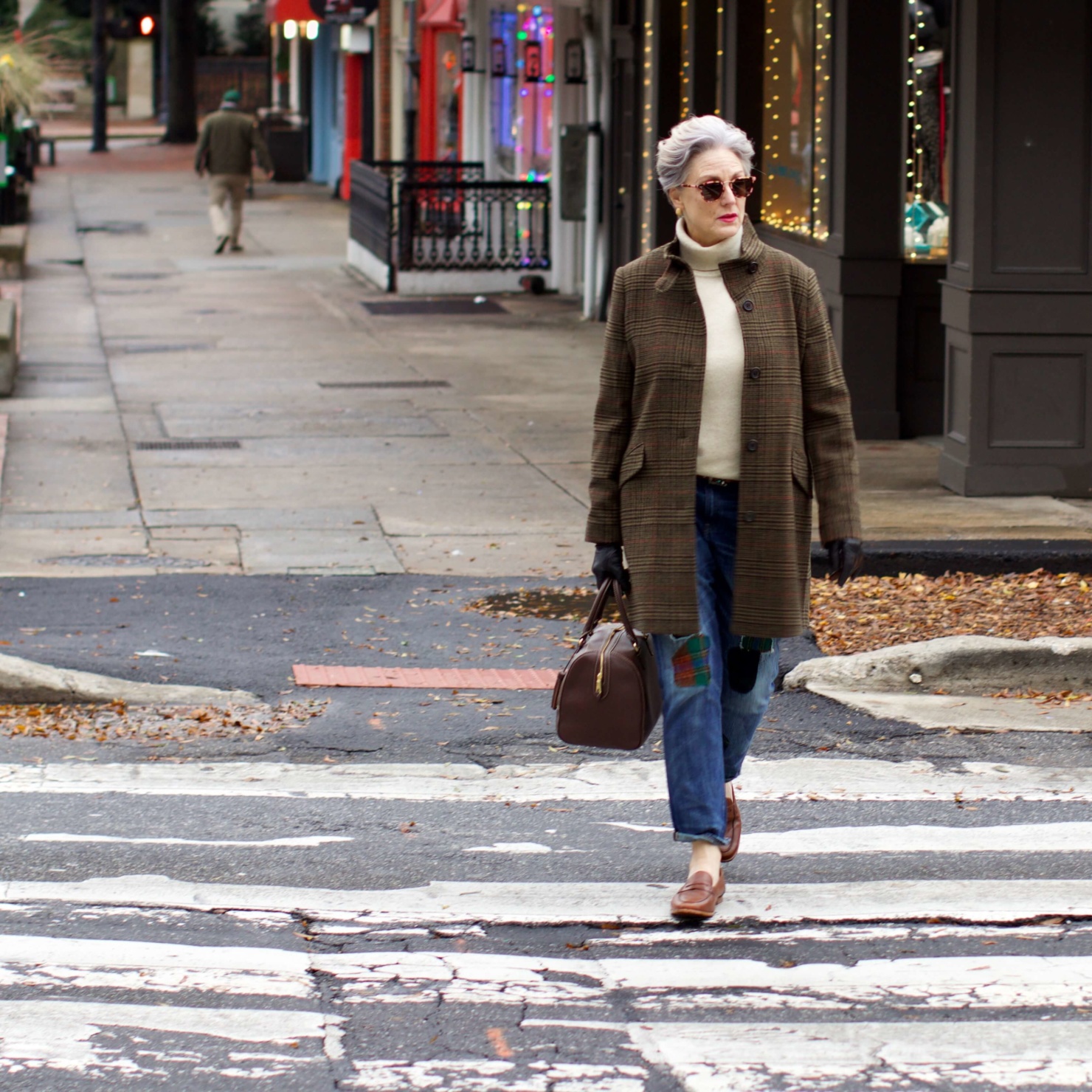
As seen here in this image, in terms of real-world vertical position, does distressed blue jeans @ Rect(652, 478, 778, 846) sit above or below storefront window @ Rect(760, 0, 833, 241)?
below

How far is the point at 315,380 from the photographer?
615 inches

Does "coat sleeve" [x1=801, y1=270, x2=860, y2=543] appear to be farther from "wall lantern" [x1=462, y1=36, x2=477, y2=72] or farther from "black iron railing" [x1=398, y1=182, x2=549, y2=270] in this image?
"wall lantern" [x1=462, y1=36, x2=477, y2=72]

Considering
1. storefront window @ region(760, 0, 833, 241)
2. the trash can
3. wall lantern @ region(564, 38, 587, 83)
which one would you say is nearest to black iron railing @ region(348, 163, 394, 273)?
wall lantern @ region(564, 38, 587, 83)

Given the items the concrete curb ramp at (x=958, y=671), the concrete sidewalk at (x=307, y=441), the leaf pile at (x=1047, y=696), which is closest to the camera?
the leaf pile at (x=1047, y=696)

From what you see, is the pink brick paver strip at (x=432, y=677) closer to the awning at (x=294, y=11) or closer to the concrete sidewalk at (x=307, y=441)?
the concrete sidewalk at (x=307, y=441)

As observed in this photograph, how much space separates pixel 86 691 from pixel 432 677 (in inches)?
50.8

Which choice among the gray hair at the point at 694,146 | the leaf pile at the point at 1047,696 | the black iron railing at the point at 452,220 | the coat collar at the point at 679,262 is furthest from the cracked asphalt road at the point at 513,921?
the black iron railing at the point at 452,220

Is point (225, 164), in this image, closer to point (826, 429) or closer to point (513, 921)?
point (826, 429)

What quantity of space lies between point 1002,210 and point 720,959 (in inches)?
269

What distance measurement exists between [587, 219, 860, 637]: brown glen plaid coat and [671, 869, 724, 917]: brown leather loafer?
61cm

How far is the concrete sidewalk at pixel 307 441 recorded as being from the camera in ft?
32.1

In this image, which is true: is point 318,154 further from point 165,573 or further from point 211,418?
point 165,573

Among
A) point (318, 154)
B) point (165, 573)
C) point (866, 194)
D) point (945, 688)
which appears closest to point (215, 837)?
point (945, 688)

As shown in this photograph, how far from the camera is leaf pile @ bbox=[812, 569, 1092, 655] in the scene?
7887 mm
